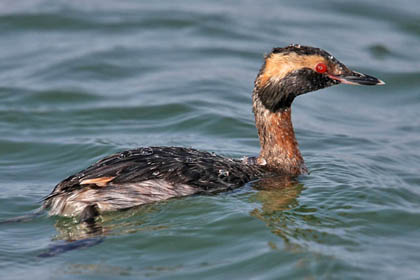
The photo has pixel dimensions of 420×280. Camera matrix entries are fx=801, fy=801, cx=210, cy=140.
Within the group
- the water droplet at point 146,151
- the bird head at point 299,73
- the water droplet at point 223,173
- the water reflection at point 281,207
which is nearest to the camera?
the water reflection at point 281,207

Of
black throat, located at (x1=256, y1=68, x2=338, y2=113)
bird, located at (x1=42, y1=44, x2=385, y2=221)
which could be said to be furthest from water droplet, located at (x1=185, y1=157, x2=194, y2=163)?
black throat, located at (x1=256, y1=68, x2=338, y2=113)

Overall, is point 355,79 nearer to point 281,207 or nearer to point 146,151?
point 281,207

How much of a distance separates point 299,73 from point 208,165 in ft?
5.12

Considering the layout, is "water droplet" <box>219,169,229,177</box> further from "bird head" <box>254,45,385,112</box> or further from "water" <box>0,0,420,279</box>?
"bird head" <box>254,45,385,112</box>

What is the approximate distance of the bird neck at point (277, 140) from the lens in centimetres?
961

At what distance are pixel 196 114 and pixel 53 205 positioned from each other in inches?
178

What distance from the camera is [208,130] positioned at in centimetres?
1209

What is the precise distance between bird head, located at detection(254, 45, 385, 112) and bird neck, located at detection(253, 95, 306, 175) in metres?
0.25

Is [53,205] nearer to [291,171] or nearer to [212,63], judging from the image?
[291,171]

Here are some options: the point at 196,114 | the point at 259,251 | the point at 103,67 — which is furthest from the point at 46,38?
the point at 259,251

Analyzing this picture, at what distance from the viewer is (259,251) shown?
25.2 feet

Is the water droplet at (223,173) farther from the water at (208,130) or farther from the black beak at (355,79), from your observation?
the black beak at (355,79)

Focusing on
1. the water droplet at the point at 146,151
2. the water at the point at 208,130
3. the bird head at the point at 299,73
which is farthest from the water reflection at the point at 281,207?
the water droplet at the point at 146,151

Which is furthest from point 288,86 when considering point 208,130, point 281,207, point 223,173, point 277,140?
point 208,130
